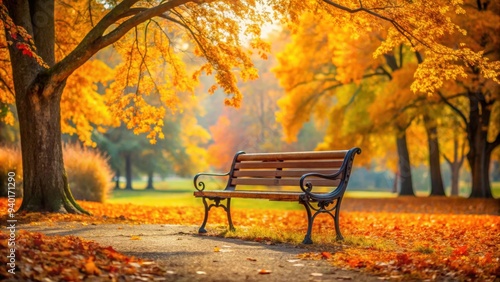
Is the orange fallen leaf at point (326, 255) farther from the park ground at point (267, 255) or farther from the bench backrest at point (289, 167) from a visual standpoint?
the bench backrest at point (289, 167)

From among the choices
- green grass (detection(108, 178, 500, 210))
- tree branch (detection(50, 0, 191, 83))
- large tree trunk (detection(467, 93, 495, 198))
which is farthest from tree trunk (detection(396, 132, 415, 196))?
tree branch (detection(50, 0, 191, 83))

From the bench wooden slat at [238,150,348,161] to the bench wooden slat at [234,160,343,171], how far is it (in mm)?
70

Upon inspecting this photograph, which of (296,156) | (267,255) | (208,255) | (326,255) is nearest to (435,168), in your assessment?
(296,156)

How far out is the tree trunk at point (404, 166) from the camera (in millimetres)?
27897

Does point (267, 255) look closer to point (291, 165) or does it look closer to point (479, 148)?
point (291, 165)

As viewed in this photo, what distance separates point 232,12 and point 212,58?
104 centimetres

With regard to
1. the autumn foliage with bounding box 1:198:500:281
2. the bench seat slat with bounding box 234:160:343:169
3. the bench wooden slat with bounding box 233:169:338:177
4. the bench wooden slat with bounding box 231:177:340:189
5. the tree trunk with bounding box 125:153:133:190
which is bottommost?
the autumn foliage with bounding box 1:198:500:281

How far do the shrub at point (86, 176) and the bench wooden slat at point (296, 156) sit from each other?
973 cm

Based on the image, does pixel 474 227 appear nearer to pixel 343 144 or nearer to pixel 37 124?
pixel 37 124

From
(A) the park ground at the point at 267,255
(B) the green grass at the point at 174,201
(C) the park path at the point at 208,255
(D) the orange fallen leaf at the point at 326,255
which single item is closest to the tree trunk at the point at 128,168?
(B) the green grass at the point at 174,201

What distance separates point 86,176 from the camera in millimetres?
19016

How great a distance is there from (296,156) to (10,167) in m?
10.7

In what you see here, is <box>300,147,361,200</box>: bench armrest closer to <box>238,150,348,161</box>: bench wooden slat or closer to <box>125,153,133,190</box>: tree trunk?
<box>238,150,348,161</box>: bench wooden slat

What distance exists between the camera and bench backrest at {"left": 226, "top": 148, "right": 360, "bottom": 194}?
325 inches
